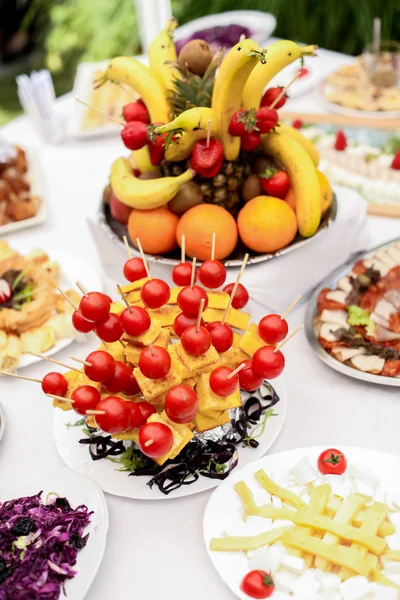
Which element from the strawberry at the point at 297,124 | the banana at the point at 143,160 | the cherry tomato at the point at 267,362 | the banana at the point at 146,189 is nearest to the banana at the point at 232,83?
the banana at the point at 146,189

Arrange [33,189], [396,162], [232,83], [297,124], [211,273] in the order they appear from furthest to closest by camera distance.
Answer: [297,124] < [33,189] < [396,162] < [232,83] < [211,273]

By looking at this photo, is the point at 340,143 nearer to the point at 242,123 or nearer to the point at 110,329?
the point at 242,123

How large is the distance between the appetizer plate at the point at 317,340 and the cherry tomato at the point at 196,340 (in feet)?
1.43

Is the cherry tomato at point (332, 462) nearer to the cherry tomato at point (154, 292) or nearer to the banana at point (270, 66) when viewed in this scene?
the cherry tomato at point (154, 292)

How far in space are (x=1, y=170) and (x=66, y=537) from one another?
1.58 metres

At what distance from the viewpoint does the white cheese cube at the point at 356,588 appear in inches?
34.5

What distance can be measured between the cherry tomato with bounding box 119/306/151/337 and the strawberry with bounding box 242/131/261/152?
57cm

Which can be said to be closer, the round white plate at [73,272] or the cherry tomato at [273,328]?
the cherry tomato at [273,328]

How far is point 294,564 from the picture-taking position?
918 mm

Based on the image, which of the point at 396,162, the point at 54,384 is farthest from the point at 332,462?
the point at 396,162

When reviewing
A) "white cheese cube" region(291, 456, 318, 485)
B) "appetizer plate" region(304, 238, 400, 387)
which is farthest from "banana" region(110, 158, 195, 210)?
"white cheese cube" region(291, 456, 318, 485)

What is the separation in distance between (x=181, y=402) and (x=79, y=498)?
30 cm

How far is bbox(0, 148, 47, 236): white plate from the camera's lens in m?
1.98

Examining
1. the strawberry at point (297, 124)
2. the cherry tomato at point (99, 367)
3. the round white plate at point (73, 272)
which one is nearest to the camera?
the cherry tomato at point (99, 367)
